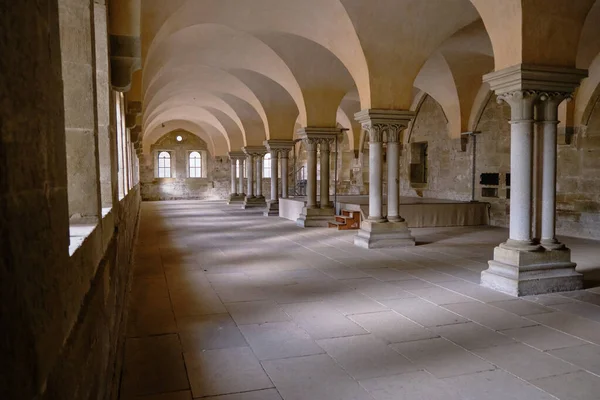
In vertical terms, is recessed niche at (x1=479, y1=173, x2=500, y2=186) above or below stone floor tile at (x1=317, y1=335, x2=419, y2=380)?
above

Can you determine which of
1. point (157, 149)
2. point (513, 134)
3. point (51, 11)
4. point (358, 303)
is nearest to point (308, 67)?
point (513, 134)

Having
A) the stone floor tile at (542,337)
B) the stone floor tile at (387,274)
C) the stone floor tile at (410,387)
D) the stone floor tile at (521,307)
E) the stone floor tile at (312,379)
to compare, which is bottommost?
the stone floor tile at (521,307)

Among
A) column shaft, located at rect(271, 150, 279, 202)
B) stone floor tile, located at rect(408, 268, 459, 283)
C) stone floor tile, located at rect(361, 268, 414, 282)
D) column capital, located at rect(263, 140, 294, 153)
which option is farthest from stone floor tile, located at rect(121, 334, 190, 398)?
column shaft, located at rect(271, 150, 279, 202)

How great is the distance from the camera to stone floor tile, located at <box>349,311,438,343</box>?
12.2ft

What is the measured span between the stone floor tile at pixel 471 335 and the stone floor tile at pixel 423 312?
13 cm

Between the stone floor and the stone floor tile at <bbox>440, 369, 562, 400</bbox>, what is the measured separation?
1cm

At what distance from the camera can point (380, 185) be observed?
8742 mm

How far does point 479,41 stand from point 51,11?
10162mm

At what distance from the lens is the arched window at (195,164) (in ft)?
95.1

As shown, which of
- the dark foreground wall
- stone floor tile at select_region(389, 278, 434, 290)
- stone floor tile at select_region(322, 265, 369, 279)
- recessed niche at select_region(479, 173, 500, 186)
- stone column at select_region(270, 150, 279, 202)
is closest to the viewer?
the dark foreground wall

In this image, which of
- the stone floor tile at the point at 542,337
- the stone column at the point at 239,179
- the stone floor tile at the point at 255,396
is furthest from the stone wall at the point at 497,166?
the stone floor tile at the point at 255,396

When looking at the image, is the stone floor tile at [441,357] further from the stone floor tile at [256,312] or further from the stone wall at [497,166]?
the stone wall at [497,166]

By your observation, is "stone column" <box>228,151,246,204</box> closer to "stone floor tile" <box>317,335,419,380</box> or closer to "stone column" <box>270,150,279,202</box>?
"stone column" <box>270,150,279,202</box>

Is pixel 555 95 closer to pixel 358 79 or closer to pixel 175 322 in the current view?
pixel 358 79
